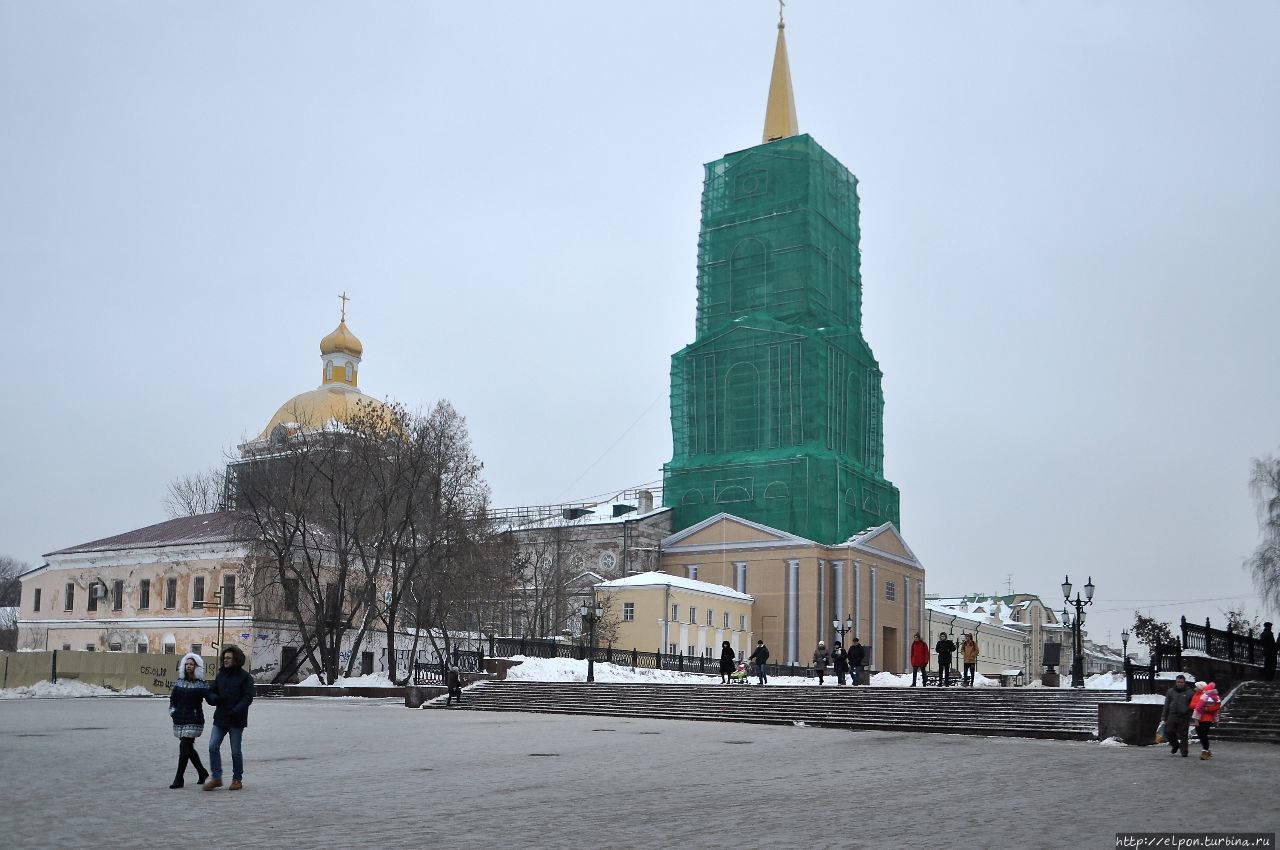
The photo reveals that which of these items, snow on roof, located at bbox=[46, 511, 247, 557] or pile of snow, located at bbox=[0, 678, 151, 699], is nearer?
pile of snow, located at bbox=[0, 678, 151, 699]

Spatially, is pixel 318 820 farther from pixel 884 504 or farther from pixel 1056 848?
pixel 884 504

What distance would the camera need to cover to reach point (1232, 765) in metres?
16.7

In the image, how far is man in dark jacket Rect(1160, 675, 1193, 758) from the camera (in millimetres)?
18344

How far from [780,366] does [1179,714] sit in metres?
57.5

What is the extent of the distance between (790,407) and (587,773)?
202ft

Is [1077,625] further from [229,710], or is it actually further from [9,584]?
[9,584]

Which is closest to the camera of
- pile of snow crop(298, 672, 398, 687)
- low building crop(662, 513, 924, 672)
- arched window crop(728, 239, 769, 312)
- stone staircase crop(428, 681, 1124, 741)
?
stone staircase crop(428, 681, 1124, 741)

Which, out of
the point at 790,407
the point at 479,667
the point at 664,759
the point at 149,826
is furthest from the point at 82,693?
the point at 790,407

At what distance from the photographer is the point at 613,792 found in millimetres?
12297

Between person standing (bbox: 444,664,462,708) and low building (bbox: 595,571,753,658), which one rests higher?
low building (bbox: 595,571,753,658)

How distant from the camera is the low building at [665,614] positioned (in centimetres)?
6462

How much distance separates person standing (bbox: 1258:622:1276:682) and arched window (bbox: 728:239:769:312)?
50.4 metres

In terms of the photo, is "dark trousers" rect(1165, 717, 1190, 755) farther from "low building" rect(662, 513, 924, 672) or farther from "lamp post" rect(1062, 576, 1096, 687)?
"low building" rect(662, 513, 924, 672)

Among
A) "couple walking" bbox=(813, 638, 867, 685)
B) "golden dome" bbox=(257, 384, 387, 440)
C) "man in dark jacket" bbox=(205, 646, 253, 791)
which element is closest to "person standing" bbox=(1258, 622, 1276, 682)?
"couple walking" bbox=(813, 638, 867, 685)
